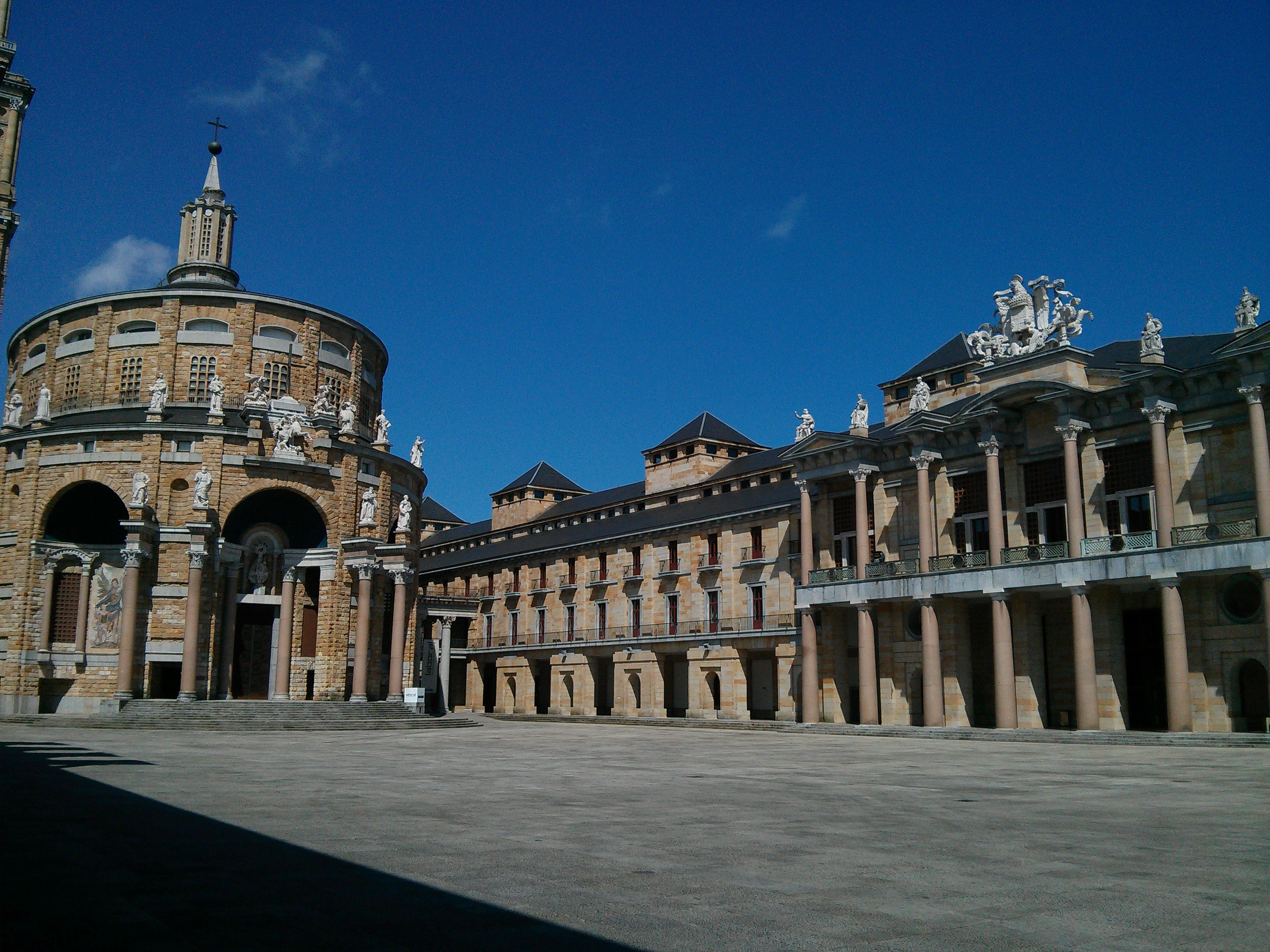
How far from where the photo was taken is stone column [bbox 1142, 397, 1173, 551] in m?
35.4

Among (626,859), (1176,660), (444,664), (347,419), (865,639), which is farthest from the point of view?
(444,664)

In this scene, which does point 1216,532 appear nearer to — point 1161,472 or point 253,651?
point 1161,472

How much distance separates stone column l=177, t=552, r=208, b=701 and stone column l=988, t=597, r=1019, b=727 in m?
31.9

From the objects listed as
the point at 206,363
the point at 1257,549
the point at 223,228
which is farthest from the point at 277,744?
the point at 223,228

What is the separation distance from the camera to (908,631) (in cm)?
4622

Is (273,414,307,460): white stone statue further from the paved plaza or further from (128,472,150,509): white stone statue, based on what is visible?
the paved plaza

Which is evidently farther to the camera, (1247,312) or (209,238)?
(209,238)

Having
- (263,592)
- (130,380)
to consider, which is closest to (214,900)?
(263,592)

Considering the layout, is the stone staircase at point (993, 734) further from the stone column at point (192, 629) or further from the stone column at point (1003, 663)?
the stone column at point (192, 629)

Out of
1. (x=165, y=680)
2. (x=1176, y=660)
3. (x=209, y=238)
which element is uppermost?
(x=209, y=238)

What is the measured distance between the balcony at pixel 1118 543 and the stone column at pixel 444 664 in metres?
41.9

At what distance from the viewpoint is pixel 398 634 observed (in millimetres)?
50156

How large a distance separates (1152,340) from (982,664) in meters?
15.3

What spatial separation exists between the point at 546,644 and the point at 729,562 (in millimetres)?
16711
